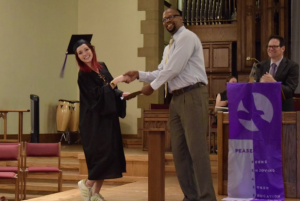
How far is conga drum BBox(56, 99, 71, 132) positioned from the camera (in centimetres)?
966

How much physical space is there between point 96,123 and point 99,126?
4 cm

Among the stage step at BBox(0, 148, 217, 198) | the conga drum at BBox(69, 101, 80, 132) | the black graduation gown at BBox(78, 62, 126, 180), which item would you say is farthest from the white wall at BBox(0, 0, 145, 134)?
the black graduation gown at BBox(78, 62, 126, 180)

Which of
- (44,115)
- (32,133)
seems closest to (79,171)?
(32,133)

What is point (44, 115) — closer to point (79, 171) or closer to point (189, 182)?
point (79, 171)

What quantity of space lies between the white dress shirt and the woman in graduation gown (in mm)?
619

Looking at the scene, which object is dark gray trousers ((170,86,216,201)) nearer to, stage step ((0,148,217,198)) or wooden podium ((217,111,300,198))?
wooden podium ((217,111,300,198))

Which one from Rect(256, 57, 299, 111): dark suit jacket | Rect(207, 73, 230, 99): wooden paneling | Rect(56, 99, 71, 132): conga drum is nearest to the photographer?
Rect(256, 57, 299, 111): dark suit jacket

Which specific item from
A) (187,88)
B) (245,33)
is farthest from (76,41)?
(245,33)

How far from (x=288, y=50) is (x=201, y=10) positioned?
217 centimetres

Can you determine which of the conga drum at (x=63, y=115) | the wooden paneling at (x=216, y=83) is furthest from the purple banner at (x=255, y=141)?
the wooden paneling at (x=216, y=83)

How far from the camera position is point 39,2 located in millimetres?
9711

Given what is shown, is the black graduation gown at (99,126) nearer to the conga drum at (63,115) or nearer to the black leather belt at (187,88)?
the black leather belt at (187,88)

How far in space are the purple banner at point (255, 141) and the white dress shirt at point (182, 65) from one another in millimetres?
687

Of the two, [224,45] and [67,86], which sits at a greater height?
[224,45]
